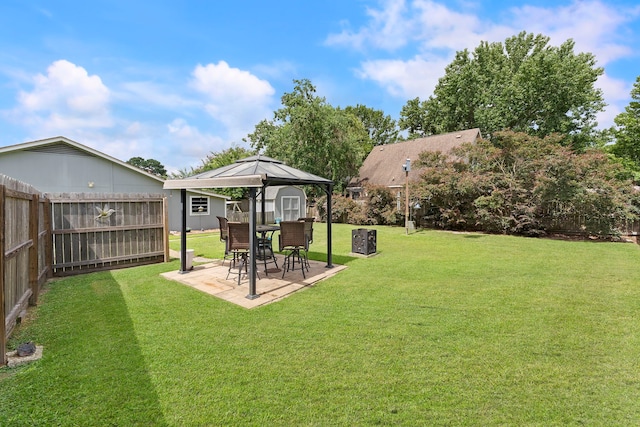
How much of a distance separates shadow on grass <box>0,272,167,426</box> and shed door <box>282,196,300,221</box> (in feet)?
57.7

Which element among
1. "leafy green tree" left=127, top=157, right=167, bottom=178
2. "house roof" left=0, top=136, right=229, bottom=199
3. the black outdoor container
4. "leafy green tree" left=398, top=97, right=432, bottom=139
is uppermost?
"leafy green tree" left=127, top=157, right=167, bottom=178

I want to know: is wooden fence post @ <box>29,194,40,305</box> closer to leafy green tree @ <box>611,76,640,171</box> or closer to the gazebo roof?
the gazebo roof

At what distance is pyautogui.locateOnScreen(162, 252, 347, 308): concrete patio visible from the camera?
491cm

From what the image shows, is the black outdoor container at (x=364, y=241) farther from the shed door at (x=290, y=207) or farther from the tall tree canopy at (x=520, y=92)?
the tall tree canopy at (x=520, y=92)

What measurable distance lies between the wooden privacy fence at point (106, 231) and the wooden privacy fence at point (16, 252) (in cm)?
111

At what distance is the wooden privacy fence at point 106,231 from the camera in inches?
244

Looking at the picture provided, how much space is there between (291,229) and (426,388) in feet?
12.7

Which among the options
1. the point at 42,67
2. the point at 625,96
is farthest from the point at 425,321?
the point at 625,96

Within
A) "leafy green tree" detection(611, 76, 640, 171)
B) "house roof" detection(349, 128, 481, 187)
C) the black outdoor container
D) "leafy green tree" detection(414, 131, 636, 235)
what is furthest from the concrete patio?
"leafy green tree" detection(611, 76, 640, 171)

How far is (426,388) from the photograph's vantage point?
2.53 m

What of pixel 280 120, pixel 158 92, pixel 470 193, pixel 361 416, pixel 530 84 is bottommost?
pixel 361 416

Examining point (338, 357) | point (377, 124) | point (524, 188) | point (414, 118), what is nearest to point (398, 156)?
point (414, 118)

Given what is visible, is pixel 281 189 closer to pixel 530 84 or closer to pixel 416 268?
pixel 416 268

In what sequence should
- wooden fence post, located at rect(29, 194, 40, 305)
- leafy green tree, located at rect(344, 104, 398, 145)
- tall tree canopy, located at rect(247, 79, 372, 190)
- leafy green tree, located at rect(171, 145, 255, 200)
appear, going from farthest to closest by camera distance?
leafy green tree, located at rect(344, 104, 398, 145), leafy green tree, located at rect(171, 145, 255, 200), tall tree canopy, located at rect(247, 79, 372, 190), wooden fence post, located at rect(29, 194, 40, 305)
